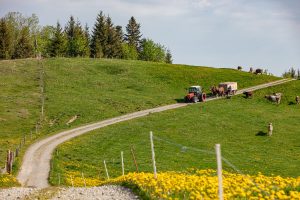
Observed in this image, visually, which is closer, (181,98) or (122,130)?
(122,130)

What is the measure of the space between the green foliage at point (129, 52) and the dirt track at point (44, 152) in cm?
7282

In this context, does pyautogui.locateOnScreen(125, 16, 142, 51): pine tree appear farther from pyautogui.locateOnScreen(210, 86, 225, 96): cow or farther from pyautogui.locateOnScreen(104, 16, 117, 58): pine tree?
pyautogui.locateOnScreen(210, 86, 225, 96): cow

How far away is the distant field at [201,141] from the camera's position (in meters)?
39.9

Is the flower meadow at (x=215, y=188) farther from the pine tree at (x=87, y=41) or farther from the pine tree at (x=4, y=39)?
the pine tree at (x=87, y=41)

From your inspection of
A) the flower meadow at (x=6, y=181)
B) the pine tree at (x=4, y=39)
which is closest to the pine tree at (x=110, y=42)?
the pine tree at (x=4, y=39)

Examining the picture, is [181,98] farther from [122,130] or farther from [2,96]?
[2,96]

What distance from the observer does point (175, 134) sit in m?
54.8

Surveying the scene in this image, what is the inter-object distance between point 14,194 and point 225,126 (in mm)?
43642

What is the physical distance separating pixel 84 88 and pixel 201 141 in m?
37.5

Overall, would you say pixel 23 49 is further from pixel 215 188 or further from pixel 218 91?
pixel 215 188

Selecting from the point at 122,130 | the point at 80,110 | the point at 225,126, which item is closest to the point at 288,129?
the point at 225,126

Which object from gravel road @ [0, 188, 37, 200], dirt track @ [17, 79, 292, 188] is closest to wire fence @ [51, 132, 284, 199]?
dirt track @ [17, 79, 292, 188]

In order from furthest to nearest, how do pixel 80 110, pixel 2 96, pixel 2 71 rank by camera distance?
pixel 2 71
pixel 2 96
pixel 80 110

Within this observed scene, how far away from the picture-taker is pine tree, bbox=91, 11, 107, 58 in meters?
128
